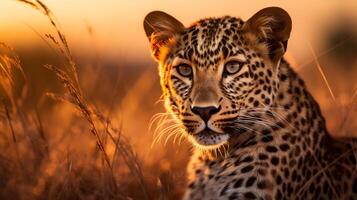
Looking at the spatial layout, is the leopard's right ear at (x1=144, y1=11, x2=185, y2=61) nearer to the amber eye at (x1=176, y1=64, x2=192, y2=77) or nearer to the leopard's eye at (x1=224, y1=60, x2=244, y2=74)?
the amber eye at (x1=176, y1=64, x2=192, y2=77)

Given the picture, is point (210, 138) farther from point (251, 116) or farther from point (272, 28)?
point (272, 28)

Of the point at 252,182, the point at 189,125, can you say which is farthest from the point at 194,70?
the point at 252,182

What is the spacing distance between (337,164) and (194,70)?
A: 141 centimetres

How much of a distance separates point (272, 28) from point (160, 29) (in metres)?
1.05

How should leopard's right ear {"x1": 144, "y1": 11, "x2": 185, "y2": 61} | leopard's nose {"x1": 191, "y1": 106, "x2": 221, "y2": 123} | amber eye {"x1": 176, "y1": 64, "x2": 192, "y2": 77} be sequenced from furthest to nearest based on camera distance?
leopard's right ear {"x1": 144, "y1": 11, "x2": 185, "y2": 61}
amber eye {"x1": 176, "y1": 64, "x2": 192, "y2": 77}
leopard's nose {"x1": 191, "y1": 106, "x2": 221, "y2": 123}

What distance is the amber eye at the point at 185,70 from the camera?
7453 millimetres

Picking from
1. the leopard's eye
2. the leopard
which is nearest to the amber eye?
the leopard

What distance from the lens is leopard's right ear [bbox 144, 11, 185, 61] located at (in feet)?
25.4

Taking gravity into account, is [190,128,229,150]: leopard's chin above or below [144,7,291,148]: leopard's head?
below

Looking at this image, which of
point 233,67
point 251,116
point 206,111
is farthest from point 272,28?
point 206,111

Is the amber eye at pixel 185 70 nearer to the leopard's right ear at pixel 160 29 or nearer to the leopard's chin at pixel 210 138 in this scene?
the leopard's right ear at pixel 160 29

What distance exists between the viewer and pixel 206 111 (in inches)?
272

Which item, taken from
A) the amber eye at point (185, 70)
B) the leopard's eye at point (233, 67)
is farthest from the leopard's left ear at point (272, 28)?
the amber eye at point (185, 70)

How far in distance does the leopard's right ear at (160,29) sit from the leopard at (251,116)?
0.60 ft
